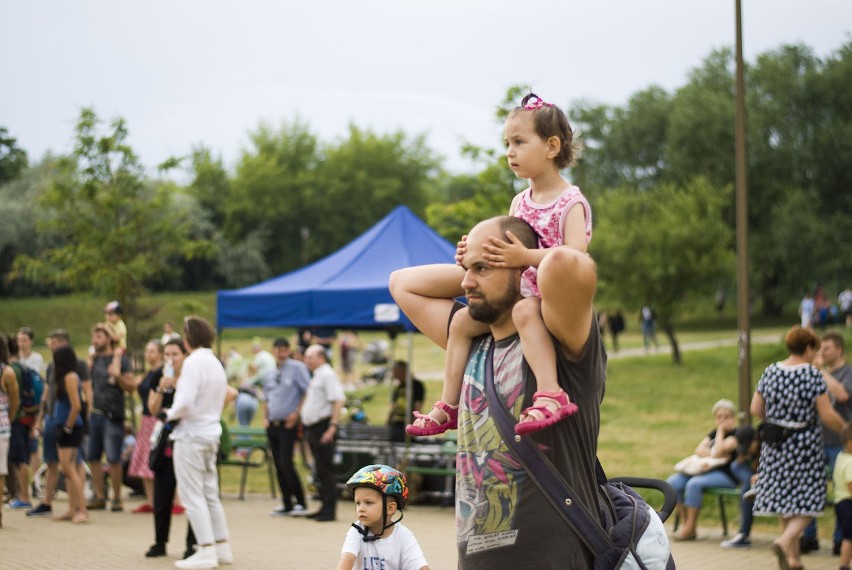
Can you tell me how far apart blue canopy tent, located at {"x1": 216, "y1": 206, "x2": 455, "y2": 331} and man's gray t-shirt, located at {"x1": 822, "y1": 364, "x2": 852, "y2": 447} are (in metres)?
5.09

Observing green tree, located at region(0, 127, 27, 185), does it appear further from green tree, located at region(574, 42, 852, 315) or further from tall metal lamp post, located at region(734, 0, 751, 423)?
tall metal lamp post, located at region(734, 0, 751, 423)

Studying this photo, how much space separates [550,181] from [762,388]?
660 cm

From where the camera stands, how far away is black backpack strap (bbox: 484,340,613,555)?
116 inches

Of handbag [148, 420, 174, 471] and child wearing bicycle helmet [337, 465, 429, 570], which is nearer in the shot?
child wearing bicycle helmet [337, 465, 429, 570]

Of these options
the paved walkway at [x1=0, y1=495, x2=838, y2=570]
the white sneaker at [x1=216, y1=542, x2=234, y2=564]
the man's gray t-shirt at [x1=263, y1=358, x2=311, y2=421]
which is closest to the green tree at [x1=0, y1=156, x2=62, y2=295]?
the man's gray t-shirt at [x1=263, y1=358, x2=311, y2=421]

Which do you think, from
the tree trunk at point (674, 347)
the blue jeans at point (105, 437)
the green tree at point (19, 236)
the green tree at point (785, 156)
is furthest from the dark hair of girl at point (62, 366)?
the green tree at point (19, 236)

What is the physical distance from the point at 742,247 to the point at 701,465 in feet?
9.39

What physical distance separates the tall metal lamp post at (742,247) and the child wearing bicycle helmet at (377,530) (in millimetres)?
7554

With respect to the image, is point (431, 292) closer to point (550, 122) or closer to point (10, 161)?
point (550, 122)

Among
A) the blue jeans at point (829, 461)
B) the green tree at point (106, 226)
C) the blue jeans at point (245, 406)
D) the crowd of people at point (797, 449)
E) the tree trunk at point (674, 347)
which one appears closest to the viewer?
the crowd of people at point (797, 449)

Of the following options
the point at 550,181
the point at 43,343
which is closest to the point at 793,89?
the point at 43,343

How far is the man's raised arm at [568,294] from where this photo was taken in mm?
2758

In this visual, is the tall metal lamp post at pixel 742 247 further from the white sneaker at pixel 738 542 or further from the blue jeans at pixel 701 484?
the white sneaker at pixel 738 542

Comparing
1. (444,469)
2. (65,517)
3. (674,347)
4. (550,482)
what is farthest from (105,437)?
(674,347)
